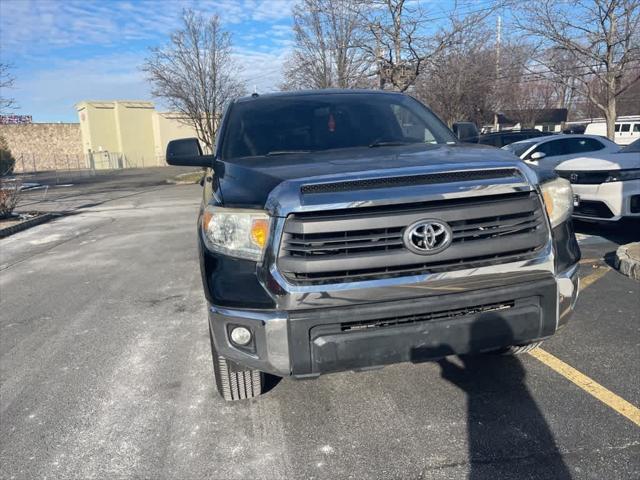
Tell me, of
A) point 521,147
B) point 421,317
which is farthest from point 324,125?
point 521,147

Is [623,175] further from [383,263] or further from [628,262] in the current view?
[383,263]

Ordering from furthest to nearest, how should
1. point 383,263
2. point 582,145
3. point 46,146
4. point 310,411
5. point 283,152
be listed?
point 46,146 < point 582,145 < point 283,152 < point 310,411 < point 383,263

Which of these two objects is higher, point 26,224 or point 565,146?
point 565,146

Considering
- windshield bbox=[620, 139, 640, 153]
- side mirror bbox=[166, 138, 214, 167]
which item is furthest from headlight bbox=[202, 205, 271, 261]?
windshield bbox=[620, 139, 640, 153]

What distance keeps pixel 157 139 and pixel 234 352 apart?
55.1m

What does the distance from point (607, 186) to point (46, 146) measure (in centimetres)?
5868

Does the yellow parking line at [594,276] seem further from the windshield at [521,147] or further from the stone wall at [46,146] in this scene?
the stone wall at [46,146]

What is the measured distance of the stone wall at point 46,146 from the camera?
2061 inches

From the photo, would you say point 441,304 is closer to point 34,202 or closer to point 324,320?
point 324,320

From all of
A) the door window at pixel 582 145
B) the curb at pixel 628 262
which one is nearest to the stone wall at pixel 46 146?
the door window at pixel 582 145

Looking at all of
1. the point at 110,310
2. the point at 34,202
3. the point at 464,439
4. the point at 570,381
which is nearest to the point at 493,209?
the point at 464,439

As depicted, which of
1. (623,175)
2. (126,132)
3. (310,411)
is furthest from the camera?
(126,132)

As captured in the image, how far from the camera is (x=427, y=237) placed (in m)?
2.42

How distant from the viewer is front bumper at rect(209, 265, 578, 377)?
2391mm
